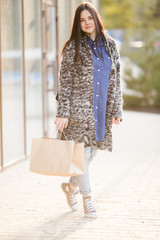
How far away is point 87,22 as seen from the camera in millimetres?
4676

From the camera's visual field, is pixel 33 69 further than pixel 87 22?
Yes

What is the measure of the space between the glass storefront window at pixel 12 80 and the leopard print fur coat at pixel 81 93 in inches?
98.7

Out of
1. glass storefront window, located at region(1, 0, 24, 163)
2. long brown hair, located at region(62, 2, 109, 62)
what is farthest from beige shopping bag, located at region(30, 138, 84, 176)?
glass storefront window, located at region(1, 0, 24, 163)

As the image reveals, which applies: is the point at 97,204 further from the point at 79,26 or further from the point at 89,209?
the point at 79,26

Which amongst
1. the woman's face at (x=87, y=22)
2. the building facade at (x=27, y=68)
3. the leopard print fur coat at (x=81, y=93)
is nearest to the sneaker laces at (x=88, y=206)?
the leopard print fur coat at (x=81, y=93)

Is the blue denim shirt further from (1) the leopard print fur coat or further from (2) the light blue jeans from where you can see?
(2) the light blue jeans

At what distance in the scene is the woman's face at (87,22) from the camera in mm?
4668

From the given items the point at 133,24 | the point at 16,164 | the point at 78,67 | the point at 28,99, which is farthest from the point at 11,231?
the point at 133,24

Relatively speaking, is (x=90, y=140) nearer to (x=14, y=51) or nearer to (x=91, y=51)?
(x=91, y=51)

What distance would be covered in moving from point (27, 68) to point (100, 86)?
341 centimetres

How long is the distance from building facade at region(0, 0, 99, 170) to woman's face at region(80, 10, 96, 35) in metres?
2.45

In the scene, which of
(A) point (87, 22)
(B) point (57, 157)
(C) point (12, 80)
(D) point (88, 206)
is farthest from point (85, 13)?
(C) point (12, 80)

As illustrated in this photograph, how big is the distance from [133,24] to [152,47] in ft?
44.3

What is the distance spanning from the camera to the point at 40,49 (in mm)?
8422
